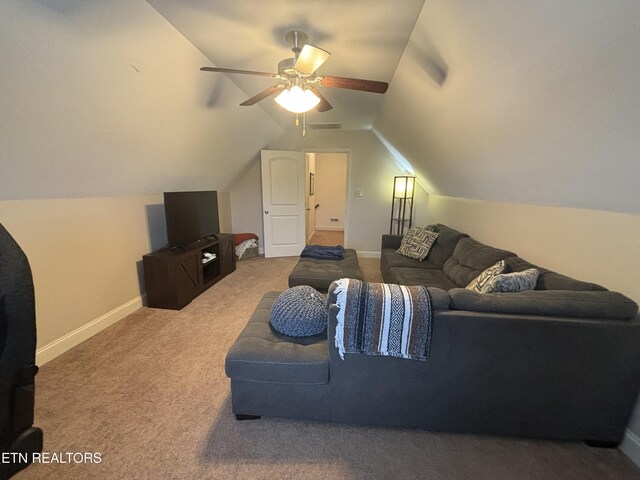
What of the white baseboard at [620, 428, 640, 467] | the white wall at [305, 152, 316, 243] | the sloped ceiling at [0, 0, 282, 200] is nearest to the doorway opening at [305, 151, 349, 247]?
the white wall at [305, 152, 316, 243]

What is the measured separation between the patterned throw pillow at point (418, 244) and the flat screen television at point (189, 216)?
2736 mm

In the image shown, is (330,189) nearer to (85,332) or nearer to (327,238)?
(327,238)

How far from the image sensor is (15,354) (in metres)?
0.66

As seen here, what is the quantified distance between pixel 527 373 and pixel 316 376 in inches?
42.7

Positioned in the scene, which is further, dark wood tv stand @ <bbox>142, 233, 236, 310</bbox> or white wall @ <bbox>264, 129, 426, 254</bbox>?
white wall @ <bbox>264, 129, 426, 254</bbox>

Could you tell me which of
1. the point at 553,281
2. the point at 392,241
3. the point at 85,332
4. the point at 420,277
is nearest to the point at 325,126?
the point at 392,241

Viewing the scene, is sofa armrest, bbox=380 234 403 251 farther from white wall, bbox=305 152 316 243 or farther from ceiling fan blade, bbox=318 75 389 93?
ceiling fan blade, bbox=318 75 389 93

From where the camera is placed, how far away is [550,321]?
1304mm

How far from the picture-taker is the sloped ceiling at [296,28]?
1610 millimetres

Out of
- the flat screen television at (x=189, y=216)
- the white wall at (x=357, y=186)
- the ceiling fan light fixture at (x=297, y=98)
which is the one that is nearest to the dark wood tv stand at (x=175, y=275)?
the flat screen television at (x=189, y=216)

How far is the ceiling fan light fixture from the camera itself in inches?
78.2

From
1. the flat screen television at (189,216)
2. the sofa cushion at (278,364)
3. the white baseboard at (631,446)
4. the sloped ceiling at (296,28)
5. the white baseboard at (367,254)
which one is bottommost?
the white baseboard at (631,446)

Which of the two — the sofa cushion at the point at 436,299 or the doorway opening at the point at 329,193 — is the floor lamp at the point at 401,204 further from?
the sofa cushion at the point at 436,299

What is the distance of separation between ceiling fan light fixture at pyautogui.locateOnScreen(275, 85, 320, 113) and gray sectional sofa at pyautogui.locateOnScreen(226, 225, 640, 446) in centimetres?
152
